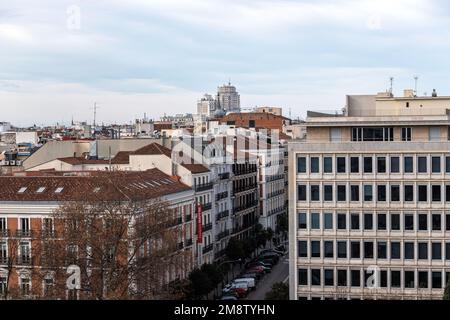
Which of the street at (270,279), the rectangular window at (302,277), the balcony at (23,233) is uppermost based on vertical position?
the balcony at (23,233)

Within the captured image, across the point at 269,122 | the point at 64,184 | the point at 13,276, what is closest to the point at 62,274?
the point at 13,276

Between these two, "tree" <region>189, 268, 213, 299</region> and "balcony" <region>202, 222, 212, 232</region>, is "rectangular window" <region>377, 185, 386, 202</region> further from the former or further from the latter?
"balcony" <region>202, 222, 212, 232</region>

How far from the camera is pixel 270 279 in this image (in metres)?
58.5

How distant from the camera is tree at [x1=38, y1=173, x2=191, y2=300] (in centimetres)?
3109

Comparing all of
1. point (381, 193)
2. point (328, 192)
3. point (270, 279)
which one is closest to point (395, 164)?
point (381, 193)

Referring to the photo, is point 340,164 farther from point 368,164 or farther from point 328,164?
point 368,164

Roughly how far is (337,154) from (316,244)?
4.29m

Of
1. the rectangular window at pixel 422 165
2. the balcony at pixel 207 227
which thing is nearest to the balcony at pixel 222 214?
the balcony at pixel 207 227

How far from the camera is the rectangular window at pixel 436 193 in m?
39.9

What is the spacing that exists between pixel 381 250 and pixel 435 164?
458 cm

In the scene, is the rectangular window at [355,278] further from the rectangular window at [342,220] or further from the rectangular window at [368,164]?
the rectangular window at [368,164]

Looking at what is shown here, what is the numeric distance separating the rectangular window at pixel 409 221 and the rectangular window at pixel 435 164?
225 centimetres

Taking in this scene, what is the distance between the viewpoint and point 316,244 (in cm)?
4144
